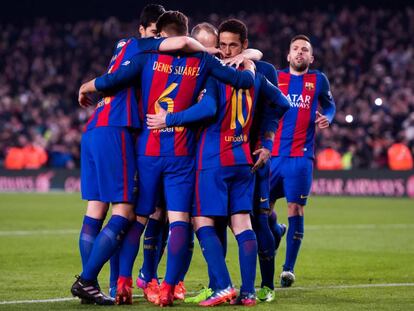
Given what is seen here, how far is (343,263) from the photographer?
11523 millimetres

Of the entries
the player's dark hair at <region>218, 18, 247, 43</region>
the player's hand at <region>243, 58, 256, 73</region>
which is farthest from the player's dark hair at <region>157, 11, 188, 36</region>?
the player's hand at <region>243, 58, 256, 73</region>

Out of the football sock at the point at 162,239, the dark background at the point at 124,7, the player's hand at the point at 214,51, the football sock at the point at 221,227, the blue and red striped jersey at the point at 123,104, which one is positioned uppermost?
the dark background at the point at 124,7

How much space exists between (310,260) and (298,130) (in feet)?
6.75

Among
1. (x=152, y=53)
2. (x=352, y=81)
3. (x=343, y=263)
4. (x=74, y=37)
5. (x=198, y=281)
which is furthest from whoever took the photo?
(x=74, y=37)

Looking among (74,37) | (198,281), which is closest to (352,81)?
(74,37)

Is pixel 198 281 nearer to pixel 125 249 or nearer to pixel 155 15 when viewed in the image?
pixel 125 249

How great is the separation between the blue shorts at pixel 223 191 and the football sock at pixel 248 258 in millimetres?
223

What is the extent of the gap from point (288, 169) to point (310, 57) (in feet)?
4.25

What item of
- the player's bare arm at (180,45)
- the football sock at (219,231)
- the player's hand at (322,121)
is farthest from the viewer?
the player's hand at (322,121)

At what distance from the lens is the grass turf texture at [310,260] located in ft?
26.7

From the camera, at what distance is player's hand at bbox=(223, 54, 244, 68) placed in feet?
26.1

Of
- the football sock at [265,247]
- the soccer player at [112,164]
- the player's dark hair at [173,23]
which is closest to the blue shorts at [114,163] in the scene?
the soccer player at [112,164]

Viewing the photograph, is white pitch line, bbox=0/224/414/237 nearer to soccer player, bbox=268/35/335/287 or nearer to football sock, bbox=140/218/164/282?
soccer player, bbox=268/35/335/287

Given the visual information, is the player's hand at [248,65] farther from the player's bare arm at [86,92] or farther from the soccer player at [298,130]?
the soccer player at [298,130]
